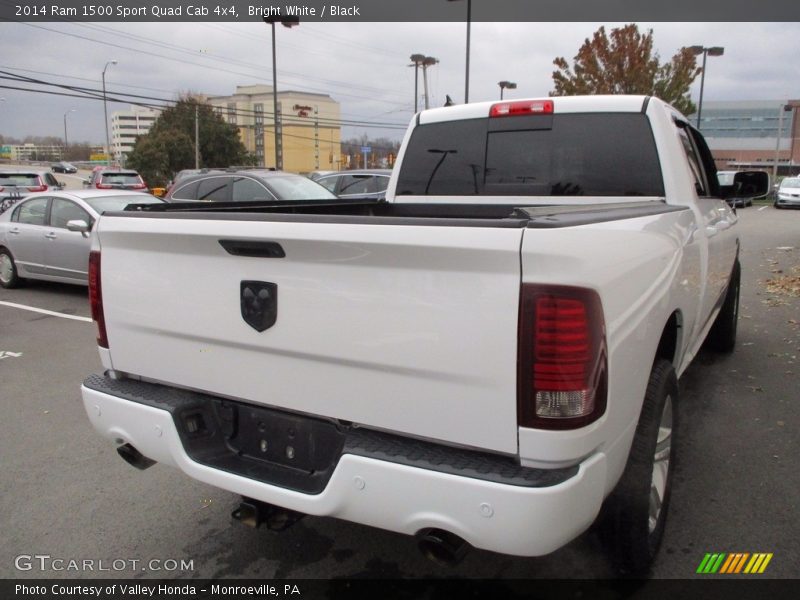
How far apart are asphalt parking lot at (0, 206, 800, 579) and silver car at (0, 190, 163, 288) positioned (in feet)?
12.5

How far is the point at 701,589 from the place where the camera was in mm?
2615

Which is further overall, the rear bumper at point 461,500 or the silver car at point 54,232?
the silver car at point 54,232

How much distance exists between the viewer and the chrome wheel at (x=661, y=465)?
8.86 ft

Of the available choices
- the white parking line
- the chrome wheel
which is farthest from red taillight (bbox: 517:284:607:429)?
the white parking line

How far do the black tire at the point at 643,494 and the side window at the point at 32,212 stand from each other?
9460mm

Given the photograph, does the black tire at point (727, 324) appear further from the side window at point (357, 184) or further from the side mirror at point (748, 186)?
the side window at point (357, 184)

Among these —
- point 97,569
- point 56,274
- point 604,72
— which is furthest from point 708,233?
point 604,72

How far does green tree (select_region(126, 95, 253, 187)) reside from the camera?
52.0 meters

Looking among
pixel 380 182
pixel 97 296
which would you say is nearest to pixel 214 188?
pixel 380 182

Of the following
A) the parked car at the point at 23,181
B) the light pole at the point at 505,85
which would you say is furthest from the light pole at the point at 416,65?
the parked car at the point at 23,181

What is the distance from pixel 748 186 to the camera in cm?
486

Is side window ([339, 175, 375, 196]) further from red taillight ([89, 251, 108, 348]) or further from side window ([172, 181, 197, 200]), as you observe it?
red taillight ([89, 251, 108, 348])

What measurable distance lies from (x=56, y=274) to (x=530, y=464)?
9244mm

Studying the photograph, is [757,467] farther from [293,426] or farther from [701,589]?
[293,426]
